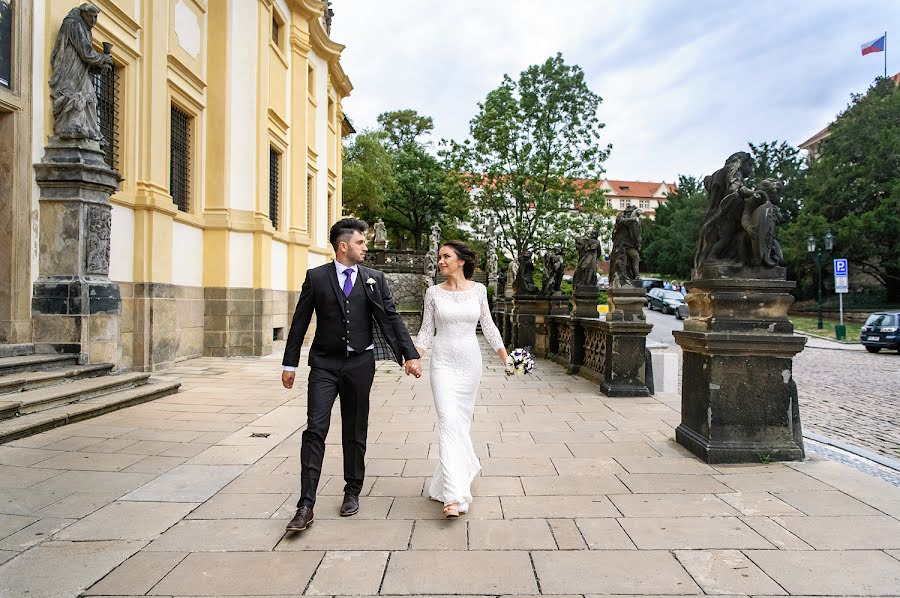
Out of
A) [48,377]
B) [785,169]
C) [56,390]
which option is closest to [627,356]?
[56,390]

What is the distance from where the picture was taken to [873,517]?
12.4 feet

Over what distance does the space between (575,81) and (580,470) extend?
27.3 m

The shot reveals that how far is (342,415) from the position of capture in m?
3.92

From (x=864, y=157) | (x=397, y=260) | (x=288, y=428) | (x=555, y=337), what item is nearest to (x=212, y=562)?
(x=288, y=428)

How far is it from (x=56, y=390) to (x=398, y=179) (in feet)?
135

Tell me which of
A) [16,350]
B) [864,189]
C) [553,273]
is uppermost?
[864,189]

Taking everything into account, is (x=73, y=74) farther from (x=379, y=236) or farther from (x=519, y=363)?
(x=379, y=236)

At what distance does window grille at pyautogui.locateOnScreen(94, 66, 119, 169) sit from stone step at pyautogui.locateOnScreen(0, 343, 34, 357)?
3.80 metres

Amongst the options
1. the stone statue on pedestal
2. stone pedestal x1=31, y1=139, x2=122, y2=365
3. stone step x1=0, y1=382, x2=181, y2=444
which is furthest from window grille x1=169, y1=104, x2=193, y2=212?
the stone statue on pedestal

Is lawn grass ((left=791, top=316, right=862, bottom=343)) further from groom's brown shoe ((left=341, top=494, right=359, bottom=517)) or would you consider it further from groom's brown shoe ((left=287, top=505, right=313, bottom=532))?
groom's brown shoe ((left=287, top=505, right=313, bottom=532))

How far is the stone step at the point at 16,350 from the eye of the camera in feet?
26.0

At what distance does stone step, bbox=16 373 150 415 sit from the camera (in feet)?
21.4

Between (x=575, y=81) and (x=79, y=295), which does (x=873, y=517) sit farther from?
(x=575, y=81)

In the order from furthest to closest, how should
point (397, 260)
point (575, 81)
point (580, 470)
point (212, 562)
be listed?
point (397, 260) < point (575, 81) < point (580, 470) < point (212, 562)
